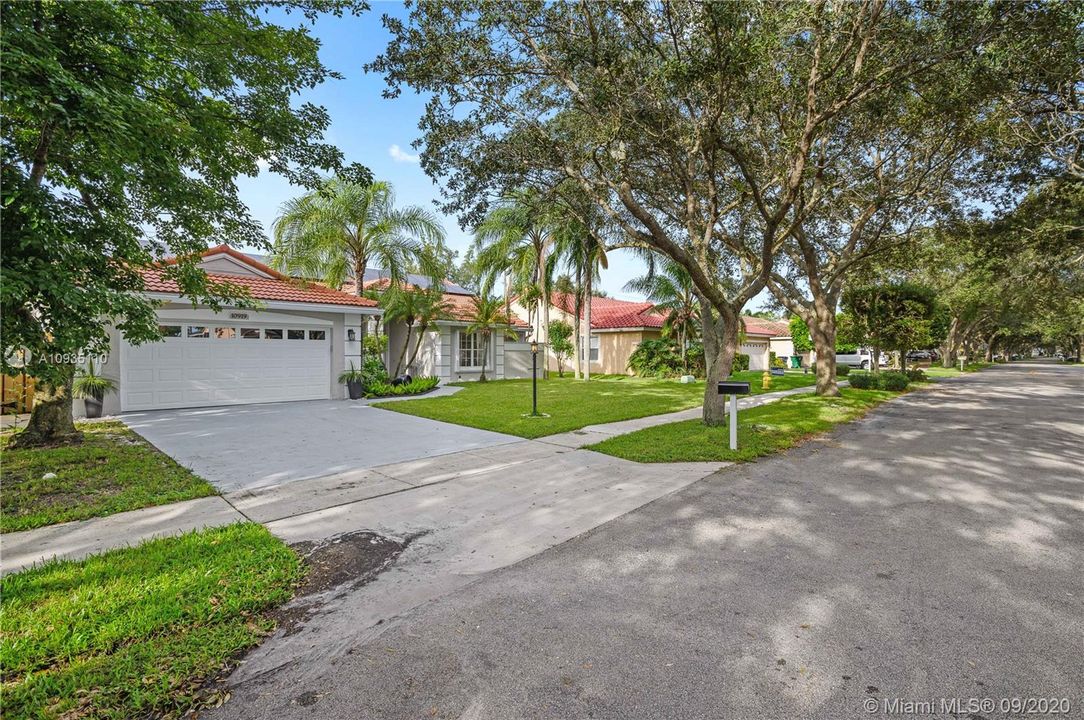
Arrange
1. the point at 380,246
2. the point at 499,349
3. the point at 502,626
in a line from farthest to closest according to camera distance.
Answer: the point at 499,349, the point at 380,246, the point at 502,626

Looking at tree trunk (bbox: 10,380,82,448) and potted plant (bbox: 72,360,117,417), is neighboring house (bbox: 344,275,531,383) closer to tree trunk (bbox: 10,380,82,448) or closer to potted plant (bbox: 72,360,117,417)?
potted plant (bbox: 72,360,117,417)

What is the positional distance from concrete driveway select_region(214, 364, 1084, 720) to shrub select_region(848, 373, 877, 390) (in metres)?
15.6

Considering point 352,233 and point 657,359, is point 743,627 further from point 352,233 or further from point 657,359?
point 657,359

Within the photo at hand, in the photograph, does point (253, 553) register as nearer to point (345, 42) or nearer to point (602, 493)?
point (602, 493)

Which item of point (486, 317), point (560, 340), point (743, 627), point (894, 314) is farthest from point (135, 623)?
point (560, 340)

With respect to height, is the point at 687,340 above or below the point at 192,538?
above

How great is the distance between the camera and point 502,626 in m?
2.87

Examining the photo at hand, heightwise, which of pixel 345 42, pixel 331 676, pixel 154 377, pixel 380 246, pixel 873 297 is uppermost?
pixel 345 42

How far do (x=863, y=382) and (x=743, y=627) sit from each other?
19.9 meters

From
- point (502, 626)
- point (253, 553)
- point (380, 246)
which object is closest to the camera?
point (502, 626)

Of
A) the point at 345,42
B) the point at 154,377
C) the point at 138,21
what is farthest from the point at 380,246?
the point at 138,21

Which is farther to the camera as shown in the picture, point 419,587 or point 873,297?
point 873,297

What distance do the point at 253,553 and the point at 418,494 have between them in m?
1.89

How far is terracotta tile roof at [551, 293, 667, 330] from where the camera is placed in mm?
26402
